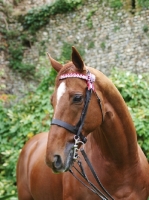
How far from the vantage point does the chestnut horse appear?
2254 millimetres

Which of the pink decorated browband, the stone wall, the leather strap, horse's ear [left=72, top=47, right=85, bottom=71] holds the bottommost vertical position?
the leather strap

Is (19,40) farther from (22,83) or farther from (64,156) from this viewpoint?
(64,156)

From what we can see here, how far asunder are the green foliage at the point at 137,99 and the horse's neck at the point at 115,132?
2.02m

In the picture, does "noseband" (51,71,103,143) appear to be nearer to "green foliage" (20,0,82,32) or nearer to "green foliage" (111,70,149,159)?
"green foliage" (111,70,149,159)

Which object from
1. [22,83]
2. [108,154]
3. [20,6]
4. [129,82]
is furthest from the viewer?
[20,6]

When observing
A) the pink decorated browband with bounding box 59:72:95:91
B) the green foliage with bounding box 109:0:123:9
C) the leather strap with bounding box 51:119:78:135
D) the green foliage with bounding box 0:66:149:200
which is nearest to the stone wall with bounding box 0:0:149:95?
the green foliage with bounding box 109:0:123:9

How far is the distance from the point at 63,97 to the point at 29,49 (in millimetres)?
12256

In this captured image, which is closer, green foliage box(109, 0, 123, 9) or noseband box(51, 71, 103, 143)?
noseband box(51, 71, 103, 143)

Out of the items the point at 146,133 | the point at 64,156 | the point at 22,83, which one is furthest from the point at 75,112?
the point at 22,83

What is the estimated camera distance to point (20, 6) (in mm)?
14750

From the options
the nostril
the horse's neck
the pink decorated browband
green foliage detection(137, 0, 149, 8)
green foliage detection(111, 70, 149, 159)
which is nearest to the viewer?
the nostril

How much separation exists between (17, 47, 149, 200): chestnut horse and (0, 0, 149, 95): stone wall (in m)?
9.45

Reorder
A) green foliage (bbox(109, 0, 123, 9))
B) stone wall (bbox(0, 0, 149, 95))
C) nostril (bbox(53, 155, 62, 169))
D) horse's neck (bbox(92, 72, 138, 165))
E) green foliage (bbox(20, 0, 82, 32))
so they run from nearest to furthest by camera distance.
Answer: nostril (bbox(53, 155, 62, 169)) → horse's neck (bbox(92, 72, 138, 165)) → stone wall (bbox(0, 0, 149, 95)) → green foliage (bbox(109, 0, 123, 9)) → green foliage (bbox(20, 0, 82, 32))

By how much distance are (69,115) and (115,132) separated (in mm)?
446
